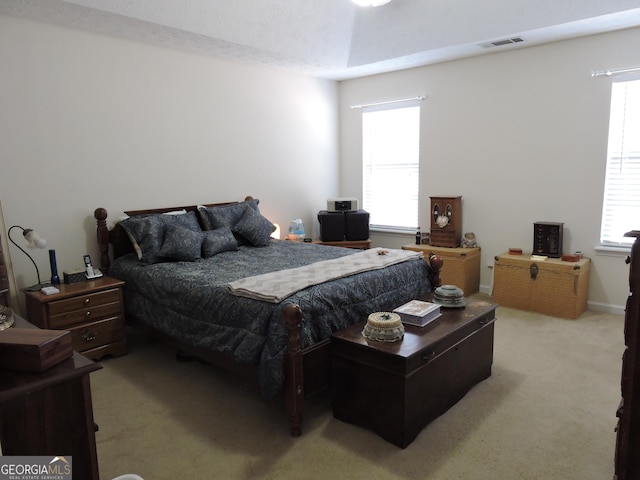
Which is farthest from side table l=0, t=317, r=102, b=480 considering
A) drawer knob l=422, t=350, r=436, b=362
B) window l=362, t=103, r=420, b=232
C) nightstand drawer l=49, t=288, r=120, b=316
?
window l=362, t=103, r=420, b=232

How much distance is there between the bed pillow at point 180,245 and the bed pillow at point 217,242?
65 mm

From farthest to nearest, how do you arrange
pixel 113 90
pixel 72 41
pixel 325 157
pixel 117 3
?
pixel 325 157
pixel 113 90
pixel 72 41
pixel 117 3

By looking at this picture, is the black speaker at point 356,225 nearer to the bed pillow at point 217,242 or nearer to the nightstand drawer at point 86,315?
the bed pillow at point 217,242

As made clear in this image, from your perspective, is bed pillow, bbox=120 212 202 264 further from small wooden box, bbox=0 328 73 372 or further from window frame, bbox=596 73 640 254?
window frame, bbox=596 73 640 254

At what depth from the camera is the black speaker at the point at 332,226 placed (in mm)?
5203

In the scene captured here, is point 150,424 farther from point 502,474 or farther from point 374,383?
point 502,474

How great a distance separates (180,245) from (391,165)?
118 inches

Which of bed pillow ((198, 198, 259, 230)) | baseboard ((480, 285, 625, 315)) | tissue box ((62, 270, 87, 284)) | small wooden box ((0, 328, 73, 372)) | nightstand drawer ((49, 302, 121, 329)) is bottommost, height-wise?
baseboard ((480, 285, 625, 315))

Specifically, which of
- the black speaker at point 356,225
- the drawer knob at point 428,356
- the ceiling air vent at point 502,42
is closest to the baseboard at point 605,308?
the black speaker at point 356,225

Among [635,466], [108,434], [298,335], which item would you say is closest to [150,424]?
[108,434]

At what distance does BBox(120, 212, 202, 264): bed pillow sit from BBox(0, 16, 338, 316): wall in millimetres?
291

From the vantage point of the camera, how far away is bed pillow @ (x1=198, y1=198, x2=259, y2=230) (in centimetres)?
412

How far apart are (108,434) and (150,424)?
0.21 metres

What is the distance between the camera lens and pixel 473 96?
4762 millimetres
